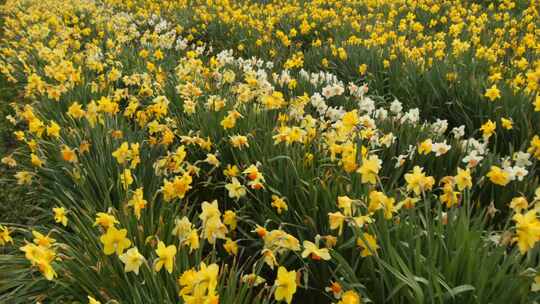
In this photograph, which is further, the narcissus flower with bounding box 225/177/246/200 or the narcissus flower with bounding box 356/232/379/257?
the narcissus flower with bounding box 225/177/246/200

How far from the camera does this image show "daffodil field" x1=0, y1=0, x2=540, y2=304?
1688mm

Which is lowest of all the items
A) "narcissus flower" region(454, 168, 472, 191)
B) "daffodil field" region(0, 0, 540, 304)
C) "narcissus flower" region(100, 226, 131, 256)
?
"daffodil field" region(0, 0, 540, 304)

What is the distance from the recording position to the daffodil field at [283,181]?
169 centimetres

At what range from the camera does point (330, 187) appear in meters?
2.37

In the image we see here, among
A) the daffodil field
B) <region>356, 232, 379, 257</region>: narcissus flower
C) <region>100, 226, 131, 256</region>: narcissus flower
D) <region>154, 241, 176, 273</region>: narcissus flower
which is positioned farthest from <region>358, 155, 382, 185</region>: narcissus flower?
<region>100, 226, 131, 256</region>: narcissus flower

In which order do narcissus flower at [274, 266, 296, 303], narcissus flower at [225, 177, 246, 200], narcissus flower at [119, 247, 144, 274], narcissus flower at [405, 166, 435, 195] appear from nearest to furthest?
narcissus flower at [274, 266, 296, 303] → narcissus flower at [119, 247, 144, 274] → narcissus flower at [405, 166, 435, 195] → narcissus flower at [225, 177, 246, 200]

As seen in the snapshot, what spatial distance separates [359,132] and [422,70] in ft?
7.27

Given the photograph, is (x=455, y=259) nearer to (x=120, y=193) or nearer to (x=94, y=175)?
(x=120, y=193)

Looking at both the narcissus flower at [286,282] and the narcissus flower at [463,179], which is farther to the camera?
the narcissus flower at [463,179]

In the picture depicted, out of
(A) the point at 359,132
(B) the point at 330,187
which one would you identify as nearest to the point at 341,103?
(A) the point at 359,132

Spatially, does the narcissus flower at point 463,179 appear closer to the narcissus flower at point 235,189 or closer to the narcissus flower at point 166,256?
the narcissus flower at point 235,189

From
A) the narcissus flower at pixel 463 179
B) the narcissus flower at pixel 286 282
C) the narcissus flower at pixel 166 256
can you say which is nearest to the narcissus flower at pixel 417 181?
the narcissus flower at pixel 463 179

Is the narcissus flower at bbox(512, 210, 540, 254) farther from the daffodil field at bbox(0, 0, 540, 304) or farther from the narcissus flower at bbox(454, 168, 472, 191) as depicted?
the narcissus flower at bbox(454, 168, 472, 191)

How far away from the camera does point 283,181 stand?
8.23 ft
